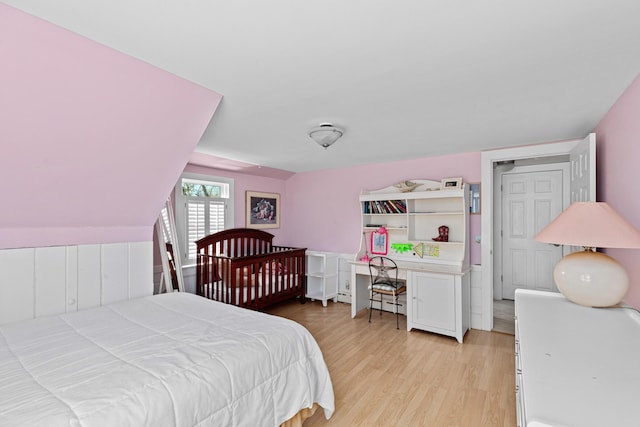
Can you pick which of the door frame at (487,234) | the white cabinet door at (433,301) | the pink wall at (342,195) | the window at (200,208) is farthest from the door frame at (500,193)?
the window at (200,208)

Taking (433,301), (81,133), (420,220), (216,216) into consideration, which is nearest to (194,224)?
(216,216)

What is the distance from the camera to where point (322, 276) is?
4566 mm

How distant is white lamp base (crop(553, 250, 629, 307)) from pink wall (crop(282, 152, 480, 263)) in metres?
1.97

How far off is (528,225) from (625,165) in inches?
106

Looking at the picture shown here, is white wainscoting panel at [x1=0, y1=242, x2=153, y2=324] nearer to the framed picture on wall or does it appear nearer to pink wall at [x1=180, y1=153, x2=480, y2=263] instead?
pink wall at [x1=180, y1=153, x2=480, y2=263]

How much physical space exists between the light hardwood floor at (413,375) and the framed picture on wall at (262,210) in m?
1.81

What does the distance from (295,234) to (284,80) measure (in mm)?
3722

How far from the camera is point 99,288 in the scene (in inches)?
96.9

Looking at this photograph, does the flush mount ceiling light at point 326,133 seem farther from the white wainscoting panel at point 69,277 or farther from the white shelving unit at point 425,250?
the white wainscoting panel at point 69,277

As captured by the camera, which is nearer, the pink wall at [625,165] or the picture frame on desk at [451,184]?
the pink wall at [625,165]

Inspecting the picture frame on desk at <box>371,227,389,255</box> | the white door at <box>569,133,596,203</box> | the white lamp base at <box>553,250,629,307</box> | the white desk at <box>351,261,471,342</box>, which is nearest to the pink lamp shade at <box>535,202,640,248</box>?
the white lamp base at <box>553,250,629,307</box>

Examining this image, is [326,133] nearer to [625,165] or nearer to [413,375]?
[625,165]

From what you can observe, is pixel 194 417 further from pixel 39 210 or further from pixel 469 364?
pixel 469 364

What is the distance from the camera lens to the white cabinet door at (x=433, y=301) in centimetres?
325
